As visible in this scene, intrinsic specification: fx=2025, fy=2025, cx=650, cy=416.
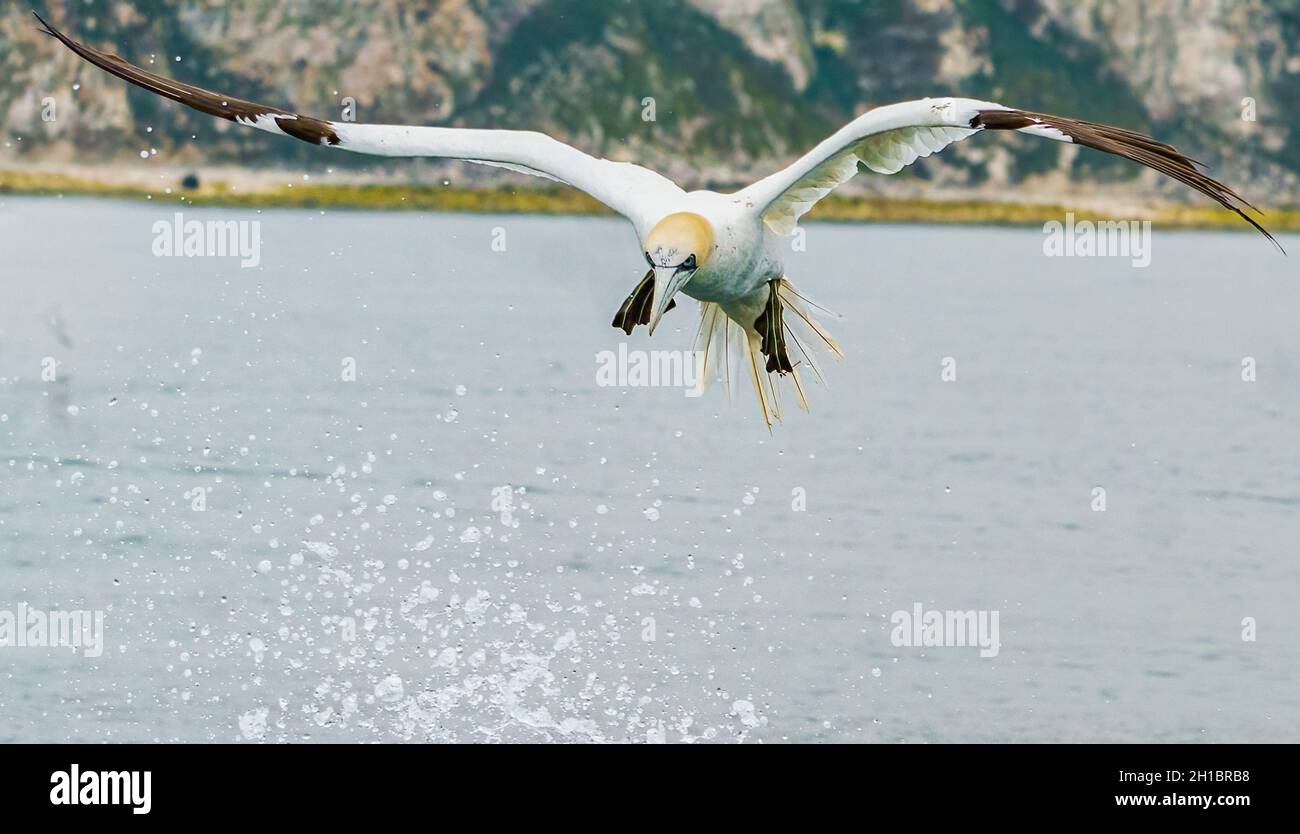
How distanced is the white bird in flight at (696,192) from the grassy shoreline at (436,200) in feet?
292

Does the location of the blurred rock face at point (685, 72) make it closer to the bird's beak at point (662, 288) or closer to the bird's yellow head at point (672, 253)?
the bird's yellow head at point (672, 253)

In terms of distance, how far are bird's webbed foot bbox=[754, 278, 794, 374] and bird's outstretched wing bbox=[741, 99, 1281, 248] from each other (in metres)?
0.81

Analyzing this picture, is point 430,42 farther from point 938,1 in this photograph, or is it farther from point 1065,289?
point 1065,289

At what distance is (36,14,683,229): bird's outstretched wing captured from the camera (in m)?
14.3

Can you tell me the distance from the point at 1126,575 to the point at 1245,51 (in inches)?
6015

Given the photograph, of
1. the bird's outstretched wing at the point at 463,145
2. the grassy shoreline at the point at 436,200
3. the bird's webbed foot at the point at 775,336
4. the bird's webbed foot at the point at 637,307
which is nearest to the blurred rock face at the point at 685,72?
the grassy shoreline at the point at 436,200

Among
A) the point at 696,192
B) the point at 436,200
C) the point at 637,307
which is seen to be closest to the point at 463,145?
the point at 696,192

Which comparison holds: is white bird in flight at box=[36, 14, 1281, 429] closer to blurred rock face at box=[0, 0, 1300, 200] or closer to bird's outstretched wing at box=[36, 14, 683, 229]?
bird's outstretched wing at box=[36, 14, 683, 229]

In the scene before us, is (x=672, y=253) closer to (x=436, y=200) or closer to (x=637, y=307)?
(x=637, y=307)

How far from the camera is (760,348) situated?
16203 mm

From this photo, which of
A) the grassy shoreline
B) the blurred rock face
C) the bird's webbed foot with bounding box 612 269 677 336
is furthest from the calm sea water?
the blurred rock face

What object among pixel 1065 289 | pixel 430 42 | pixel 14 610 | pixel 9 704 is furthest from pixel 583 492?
pixel 430 42

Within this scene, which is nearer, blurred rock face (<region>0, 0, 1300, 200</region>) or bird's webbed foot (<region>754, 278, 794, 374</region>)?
bird's webbed foot (<region>754, 278, 794, 374</region>)

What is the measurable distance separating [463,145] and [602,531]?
40.8ft
